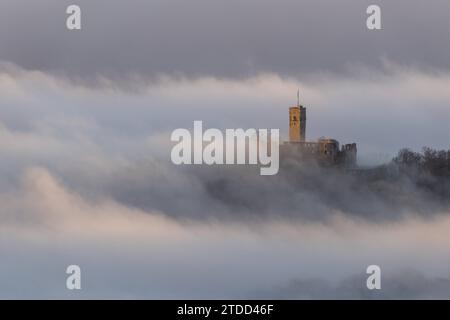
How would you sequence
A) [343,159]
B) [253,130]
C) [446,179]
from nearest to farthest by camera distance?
[253,130]
[343,159]
[446,179]

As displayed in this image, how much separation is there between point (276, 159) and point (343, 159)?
4.12 metres
